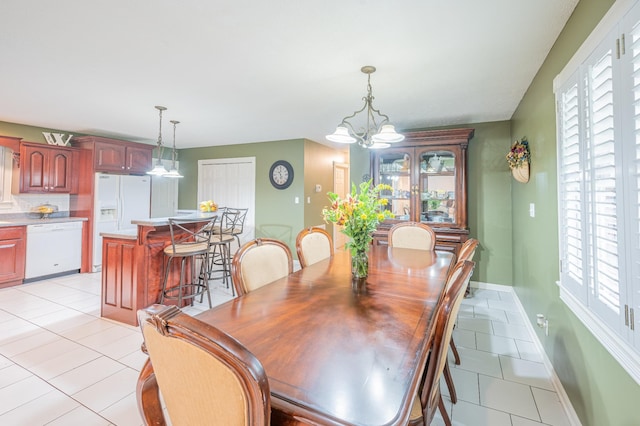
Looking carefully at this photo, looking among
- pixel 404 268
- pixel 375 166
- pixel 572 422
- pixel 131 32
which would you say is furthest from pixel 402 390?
pixel 375 166

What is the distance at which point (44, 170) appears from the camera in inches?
177

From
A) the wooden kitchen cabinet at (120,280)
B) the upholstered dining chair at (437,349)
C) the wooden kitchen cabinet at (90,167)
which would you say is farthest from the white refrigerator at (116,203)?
the upholstered dining chair at (437,349)

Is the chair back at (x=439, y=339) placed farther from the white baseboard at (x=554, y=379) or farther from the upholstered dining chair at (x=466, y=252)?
the white baseboard at (x=554, y=379)

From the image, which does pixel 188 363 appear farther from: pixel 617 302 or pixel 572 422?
→ pixel 572 422

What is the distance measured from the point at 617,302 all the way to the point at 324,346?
123 centimetres

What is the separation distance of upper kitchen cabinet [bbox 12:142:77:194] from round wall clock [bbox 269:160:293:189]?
319cm

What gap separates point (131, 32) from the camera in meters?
2.02

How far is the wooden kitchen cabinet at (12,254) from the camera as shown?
3922 millimetres

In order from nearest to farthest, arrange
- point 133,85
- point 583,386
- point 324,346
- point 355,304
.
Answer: point 324,346 < point 355,304 < point 583,386 < point 133,85

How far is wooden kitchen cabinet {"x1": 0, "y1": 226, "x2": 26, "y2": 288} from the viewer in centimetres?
392

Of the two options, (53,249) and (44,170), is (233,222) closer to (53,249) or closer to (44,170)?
(53,249)

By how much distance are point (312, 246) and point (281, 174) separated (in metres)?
3.19

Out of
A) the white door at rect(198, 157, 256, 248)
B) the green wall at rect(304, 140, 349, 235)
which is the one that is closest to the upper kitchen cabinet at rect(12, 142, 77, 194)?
the white door at rect(198, 157, 256, 248)

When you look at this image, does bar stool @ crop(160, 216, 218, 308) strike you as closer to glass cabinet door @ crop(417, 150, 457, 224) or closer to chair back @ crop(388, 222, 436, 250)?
chair back @ crop(388, 222, 436, 250)
